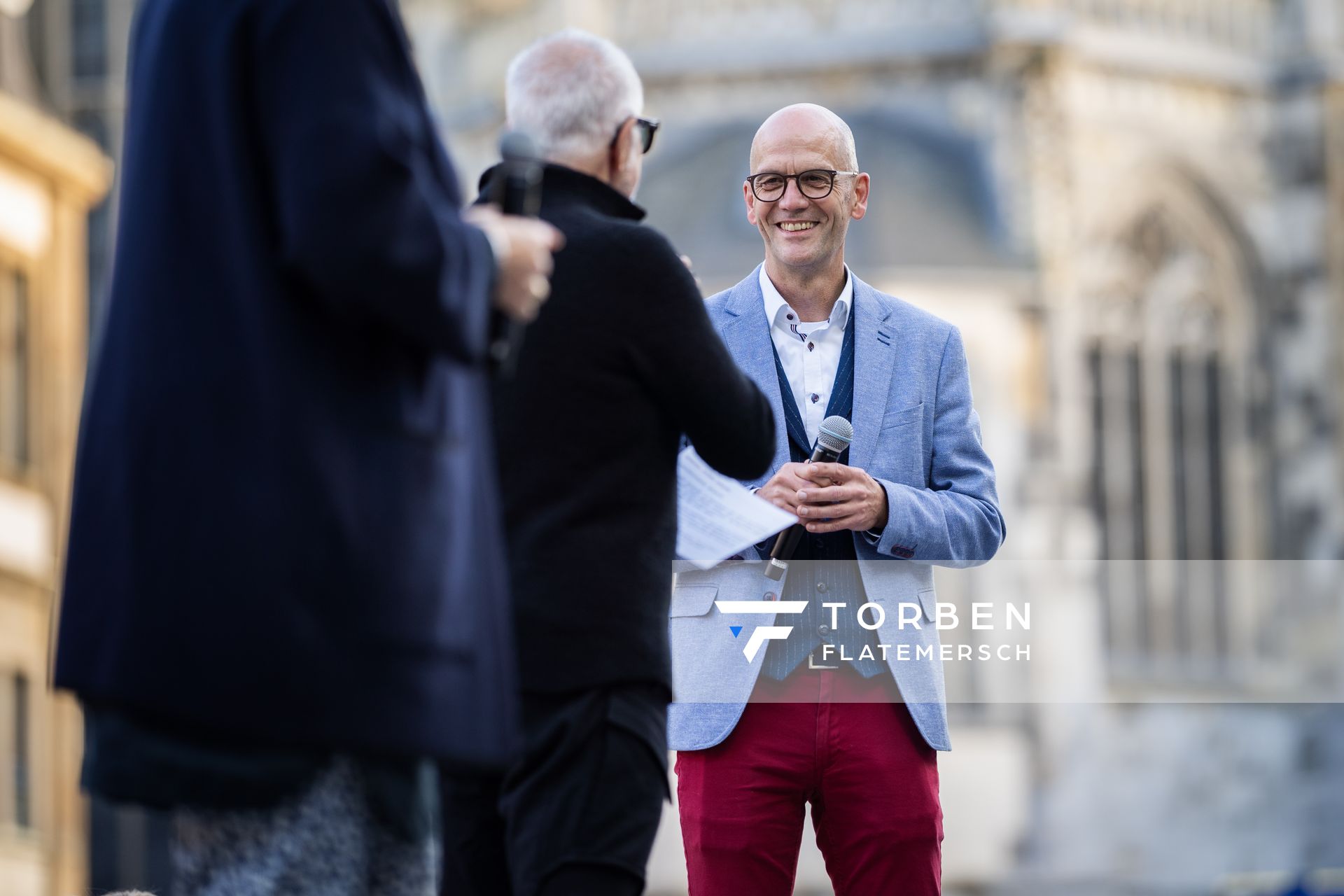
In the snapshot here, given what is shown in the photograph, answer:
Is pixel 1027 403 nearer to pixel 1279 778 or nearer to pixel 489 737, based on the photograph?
pixel 1279 778

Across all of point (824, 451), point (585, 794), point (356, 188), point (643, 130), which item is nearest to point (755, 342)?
point (824, 451)

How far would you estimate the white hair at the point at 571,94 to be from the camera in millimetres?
2910

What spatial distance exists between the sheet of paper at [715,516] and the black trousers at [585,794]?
0.39 m

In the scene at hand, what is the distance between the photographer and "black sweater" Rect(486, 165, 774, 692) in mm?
2750

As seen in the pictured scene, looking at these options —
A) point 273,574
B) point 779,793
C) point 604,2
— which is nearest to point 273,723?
point 273,574

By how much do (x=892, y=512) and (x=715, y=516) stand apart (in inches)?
14.6

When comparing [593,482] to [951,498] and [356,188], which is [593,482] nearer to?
[356,188]

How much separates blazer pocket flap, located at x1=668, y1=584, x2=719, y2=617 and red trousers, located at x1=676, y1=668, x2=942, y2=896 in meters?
0.19

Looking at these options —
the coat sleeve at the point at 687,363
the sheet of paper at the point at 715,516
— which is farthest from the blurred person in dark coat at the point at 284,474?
the sheet of paper at the point at 715,516

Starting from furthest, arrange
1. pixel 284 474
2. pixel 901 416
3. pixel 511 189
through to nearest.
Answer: pixel 901 416, pixel 511 189, pixel 284 474

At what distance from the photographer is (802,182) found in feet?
12.0

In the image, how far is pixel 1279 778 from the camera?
20250 mm

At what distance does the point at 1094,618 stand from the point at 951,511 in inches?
640

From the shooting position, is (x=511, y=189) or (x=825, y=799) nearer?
(x=511, y=189)
